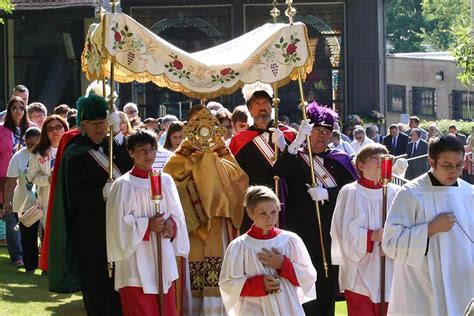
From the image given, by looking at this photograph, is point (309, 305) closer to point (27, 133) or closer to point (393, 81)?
point (27, 133)

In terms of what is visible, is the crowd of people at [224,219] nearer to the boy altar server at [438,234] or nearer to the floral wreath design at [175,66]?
the boy altar server at [438,234]

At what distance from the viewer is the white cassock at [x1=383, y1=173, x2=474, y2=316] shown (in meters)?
8.77

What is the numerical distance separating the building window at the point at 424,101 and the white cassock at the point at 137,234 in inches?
1792

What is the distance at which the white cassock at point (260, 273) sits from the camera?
9492 millimetres

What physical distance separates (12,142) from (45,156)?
2078 mm

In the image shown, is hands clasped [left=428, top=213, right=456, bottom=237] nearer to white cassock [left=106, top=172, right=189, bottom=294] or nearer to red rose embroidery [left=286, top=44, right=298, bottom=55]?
white cassock [left=106, top=172, right=189, bottom=294]

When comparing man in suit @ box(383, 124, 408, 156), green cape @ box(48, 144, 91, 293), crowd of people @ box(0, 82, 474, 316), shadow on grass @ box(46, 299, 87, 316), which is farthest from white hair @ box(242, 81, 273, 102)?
man in suit @ box(383, 124, 408, 156)

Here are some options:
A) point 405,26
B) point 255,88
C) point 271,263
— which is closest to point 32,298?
point 255,88

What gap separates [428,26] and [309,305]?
5727 centimetres

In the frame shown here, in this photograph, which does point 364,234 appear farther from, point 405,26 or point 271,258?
point 405,26

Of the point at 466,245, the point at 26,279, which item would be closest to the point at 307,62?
the point at 466,245

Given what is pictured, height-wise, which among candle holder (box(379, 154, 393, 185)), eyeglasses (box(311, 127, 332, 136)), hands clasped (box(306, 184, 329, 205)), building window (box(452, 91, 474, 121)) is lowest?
hands clasped (box(306, 184, 329, 205))

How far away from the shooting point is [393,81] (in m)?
57.6

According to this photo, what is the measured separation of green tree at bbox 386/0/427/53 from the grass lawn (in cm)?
5152
